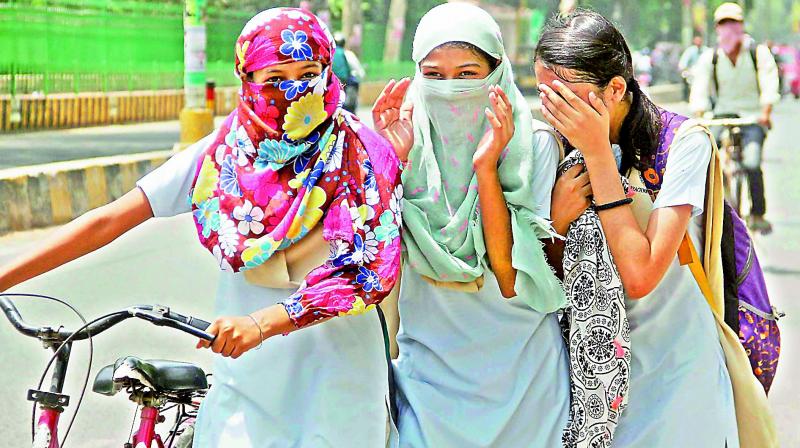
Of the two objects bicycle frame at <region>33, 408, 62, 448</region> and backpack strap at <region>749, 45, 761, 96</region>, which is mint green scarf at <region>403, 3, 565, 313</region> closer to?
bicycle frame at <region>33, 408, 62, 448</region>

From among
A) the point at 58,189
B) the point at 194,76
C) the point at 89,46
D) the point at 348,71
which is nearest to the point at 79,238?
the point at 58,189

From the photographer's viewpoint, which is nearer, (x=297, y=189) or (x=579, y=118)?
(x=297, y=189)

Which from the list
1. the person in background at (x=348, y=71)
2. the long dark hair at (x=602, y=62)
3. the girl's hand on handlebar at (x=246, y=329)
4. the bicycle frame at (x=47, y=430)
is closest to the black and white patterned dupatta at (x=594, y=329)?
the long dark hair at (x=602, y=62)

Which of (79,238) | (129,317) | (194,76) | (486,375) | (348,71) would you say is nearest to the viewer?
(129,317)

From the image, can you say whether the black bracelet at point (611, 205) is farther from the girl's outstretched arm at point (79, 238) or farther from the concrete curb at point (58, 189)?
the concrete curb at point (58, 189)

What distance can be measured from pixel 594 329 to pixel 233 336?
90cm

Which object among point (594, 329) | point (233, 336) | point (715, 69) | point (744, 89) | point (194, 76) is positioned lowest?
point (194, 76)

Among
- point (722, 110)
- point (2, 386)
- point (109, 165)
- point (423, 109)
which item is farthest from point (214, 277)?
point (423, 109)

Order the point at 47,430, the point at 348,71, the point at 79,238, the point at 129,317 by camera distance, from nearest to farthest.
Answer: the point at 129,317 → the point at 47,430 → the point at 79,238 → the point at 348,71

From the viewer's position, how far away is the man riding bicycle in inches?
386

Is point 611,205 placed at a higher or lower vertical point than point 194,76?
higher

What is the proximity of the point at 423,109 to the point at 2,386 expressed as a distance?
10.9 ft

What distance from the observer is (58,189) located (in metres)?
10.2

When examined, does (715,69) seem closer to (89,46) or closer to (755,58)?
(755,58)
